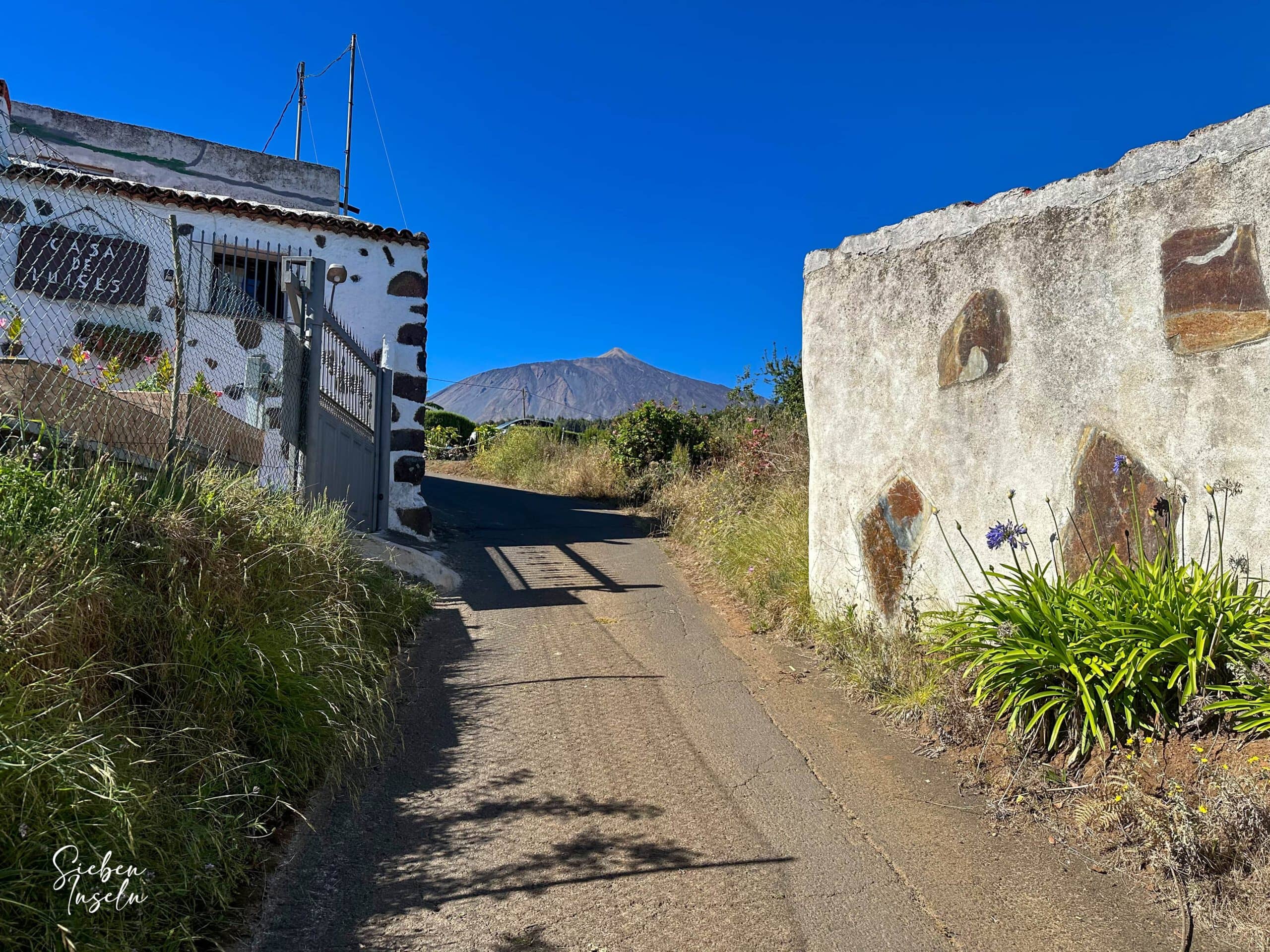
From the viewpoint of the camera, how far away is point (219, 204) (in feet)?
30.8

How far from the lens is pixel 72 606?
2.94 metres

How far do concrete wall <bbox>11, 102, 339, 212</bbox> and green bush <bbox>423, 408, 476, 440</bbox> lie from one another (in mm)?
14843

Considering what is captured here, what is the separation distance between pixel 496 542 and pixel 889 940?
788 cm

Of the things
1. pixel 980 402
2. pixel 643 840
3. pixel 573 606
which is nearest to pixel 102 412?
pixel 643 840

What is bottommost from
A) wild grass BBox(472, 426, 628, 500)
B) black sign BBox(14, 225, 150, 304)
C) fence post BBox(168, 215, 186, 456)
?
fence post BBox(168, 215, 186, 456)

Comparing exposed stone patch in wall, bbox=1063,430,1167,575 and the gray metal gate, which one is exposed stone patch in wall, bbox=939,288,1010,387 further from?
the gray metal gate

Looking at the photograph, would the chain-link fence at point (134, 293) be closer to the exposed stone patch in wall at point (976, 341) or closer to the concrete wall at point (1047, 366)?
the concrete wall at point (1047, 366)

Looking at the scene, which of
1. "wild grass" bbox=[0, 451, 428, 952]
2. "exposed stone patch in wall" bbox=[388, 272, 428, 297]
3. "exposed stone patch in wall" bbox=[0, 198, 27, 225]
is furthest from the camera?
"exposed stone patch in wall" bbox=[388, 272, 428, 297]

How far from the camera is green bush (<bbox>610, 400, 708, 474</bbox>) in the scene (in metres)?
15.0

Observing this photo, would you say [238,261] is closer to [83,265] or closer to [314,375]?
[83,265]

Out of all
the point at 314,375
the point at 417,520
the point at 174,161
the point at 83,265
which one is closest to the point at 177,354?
the point at 314,375

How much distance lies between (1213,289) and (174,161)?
14.7 meters

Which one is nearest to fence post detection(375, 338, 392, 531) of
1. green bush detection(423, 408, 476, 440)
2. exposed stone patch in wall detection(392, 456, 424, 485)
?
exposed stone patch in wall detection(392, 456, 424, 485)

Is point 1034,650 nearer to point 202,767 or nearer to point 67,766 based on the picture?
point 202,767
